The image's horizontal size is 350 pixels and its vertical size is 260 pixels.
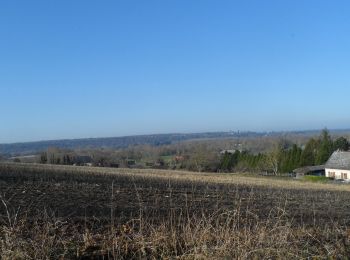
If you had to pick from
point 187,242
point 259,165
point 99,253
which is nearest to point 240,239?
point 187,242

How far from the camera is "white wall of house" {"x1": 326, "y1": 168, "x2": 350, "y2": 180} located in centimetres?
7683

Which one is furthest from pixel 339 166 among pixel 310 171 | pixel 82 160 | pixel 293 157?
pixel 82 160

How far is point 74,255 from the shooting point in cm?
669

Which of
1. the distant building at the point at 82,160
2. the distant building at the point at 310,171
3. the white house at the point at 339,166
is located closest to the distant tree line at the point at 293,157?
the distant building at the point at 310,171

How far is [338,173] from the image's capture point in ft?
258

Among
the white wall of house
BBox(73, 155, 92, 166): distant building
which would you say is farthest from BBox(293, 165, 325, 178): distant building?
BBox(73, 155, 92, 166): distant building

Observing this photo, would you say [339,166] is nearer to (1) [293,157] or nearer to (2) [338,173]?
(2) [338,173]

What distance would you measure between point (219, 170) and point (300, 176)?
23247 mm

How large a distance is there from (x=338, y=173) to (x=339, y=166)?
50.3 inches

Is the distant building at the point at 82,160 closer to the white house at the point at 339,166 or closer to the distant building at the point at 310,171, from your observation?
the distant building at the point at 310,171

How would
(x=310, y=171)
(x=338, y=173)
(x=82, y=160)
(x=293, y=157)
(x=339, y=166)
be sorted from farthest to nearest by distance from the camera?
(x=82, y=160) < (x=293, y=157) < (x=310, y=171) < (x=338, y=173) < (x=339, y=166)

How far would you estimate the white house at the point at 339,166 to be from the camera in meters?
76.9

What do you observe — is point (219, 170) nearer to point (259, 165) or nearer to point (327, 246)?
point (259, 165)

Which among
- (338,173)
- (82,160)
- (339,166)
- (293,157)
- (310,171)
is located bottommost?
(338,173)
